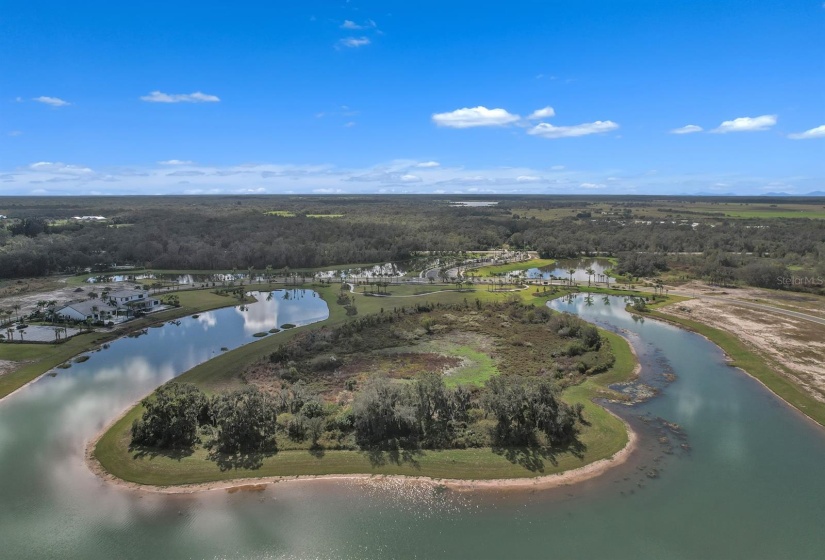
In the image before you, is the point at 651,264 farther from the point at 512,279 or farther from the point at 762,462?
the point at 762,462

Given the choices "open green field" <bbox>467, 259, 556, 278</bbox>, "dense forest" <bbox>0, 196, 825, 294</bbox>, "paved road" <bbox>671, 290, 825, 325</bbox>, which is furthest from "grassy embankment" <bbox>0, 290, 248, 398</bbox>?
"paved road" <bbox>671, 290, 825, 325</bbox>

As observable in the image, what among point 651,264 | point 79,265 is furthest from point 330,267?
point 651,264

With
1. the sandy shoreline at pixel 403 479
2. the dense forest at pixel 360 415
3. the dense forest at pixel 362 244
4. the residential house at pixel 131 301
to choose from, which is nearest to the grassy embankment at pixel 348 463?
the sandy shoreline at pixel 403 479

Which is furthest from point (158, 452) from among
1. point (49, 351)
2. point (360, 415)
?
point (49, 351)

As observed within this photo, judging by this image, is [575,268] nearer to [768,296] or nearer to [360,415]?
[768,296]

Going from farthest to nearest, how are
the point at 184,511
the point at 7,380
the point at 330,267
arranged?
1. the point at 330,267
2. the point at 7,380
3. the point at 184,511

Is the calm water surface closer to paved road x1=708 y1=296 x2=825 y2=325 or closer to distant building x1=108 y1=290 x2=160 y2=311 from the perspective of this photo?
distant building x1=108 y1=290 x2=160 y2=311

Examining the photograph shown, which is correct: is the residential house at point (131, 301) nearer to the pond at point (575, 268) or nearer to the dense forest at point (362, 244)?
the dense forest at point (362, 244)
